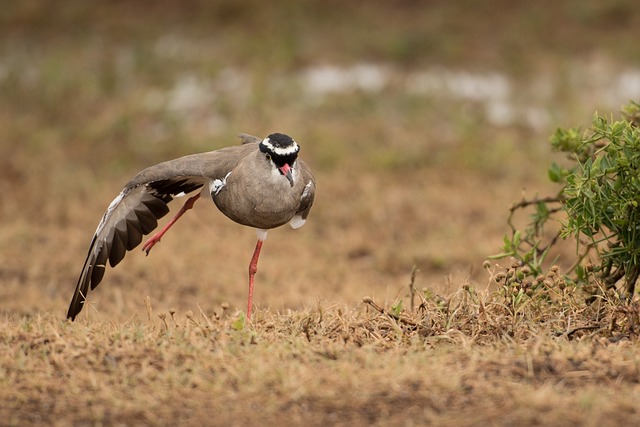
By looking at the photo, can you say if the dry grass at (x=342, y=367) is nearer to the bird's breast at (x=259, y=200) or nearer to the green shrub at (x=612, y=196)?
the green shrub at (x=612, y=196)

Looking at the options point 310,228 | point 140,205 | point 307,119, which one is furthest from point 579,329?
point 307,119

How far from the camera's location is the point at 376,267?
29.6ft

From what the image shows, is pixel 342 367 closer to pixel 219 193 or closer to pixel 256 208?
pixel 256 208

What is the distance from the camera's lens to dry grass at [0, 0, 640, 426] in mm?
4066

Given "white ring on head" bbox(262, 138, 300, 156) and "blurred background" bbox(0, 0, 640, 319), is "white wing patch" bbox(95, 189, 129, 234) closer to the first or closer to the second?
"white ring on head" bbox(262, 138, 300, 156)

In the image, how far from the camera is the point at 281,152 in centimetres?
577

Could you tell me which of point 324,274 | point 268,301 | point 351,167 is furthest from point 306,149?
point 268,301

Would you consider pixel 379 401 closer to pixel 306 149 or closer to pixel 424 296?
pixel 424 296

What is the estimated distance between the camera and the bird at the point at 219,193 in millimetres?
5801

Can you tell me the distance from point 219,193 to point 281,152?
0.49 metres

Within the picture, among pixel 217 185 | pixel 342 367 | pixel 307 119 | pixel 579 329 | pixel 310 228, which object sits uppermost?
pixel 307 119

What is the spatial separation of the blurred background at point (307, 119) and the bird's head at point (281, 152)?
2.01 metres

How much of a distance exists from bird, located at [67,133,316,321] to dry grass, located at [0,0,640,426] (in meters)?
0.58

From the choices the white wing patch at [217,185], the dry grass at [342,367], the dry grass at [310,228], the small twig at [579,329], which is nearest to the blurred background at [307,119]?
the dry grass at [310,228]
